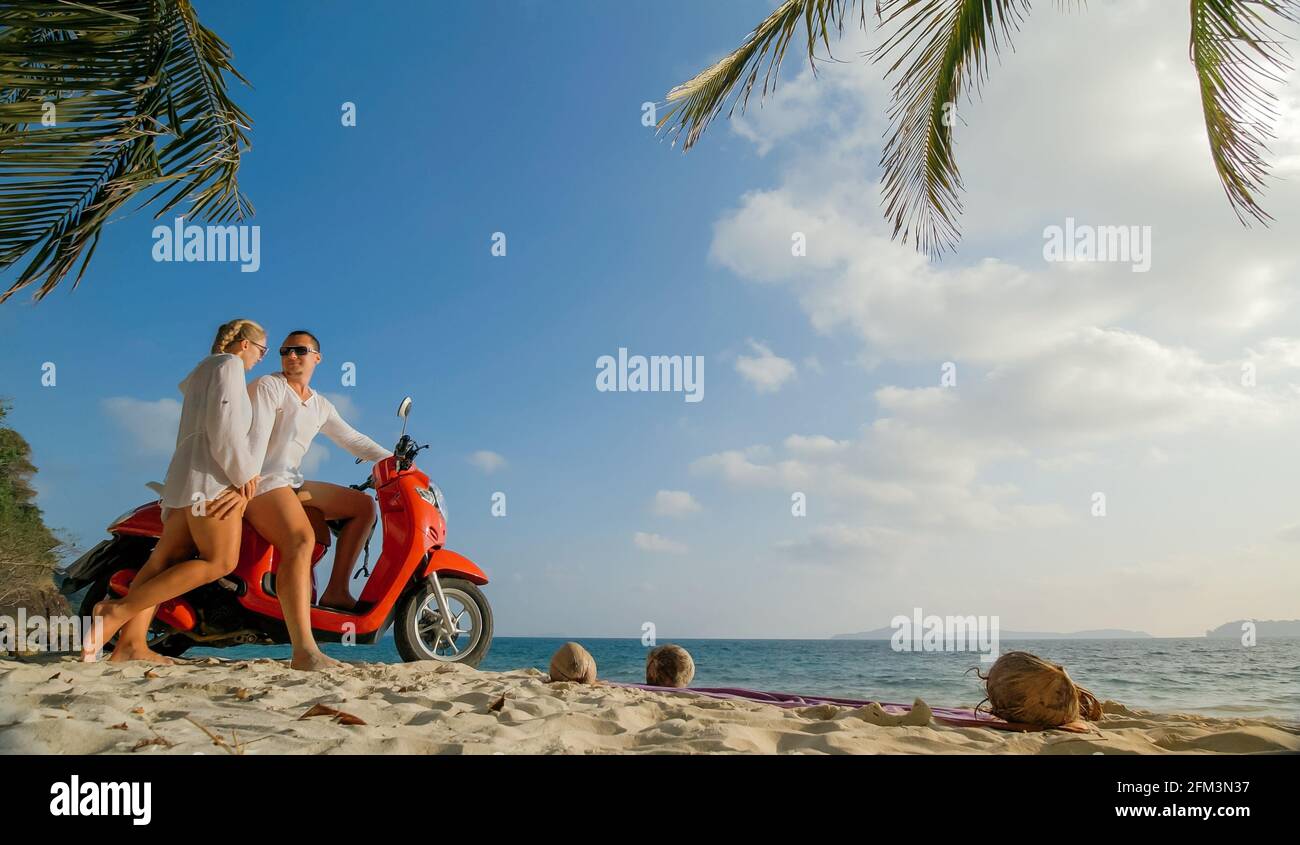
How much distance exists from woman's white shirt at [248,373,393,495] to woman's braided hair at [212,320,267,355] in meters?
0.20

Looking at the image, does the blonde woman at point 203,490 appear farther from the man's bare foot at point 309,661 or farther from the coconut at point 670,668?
the coconut at point 670,668

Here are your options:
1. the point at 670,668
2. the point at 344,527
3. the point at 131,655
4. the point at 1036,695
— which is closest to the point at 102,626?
the point at 131,655

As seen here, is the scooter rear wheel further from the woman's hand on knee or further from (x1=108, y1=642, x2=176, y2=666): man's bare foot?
the woman's hand on knee

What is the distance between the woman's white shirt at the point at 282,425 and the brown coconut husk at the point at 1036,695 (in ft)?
10.4

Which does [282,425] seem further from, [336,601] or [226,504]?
[336,601]

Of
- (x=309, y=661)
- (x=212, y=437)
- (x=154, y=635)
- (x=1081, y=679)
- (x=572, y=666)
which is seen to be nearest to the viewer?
(x=212, y=437)

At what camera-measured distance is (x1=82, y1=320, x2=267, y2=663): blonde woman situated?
3277mm

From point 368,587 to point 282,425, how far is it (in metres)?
1.06

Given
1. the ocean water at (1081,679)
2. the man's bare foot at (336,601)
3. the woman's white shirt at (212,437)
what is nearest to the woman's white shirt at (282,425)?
the woman's white shirt at (212,437)

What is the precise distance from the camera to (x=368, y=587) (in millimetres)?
4168
